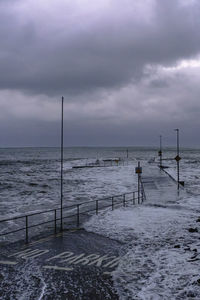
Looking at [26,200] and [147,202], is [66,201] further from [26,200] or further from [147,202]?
[147,202]

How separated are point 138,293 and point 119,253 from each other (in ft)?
11.6

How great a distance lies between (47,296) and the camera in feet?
25.8

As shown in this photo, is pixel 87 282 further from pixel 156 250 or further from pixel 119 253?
pixel 156 250

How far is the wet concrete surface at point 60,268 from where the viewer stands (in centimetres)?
811

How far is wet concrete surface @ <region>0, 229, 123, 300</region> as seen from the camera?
811 centimetres

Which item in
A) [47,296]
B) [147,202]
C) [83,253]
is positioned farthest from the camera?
[147,202]

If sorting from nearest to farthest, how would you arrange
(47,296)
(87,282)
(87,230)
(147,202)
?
(47,296), (87,282), (87,230), (147,202)

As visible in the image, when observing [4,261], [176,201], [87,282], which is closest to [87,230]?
[4,261]

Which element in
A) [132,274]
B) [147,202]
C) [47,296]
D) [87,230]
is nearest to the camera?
[47,296]

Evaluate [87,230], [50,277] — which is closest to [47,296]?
[50,277]

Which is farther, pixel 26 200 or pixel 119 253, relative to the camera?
pixel 26 200

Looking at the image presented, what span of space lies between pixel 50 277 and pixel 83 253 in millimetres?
2609

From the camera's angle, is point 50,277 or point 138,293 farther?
point 50,277

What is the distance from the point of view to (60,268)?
9.82m
